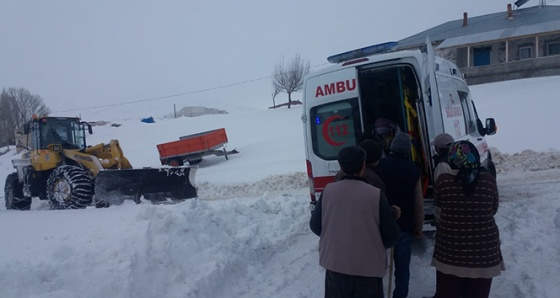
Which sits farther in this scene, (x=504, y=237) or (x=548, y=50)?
(x=548, y=50)

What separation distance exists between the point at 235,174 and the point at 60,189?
7.64 metres

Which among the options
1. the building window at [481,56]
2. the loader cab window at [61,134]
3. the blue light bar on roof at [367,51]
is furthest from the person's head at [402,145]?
the building window at [481,56]

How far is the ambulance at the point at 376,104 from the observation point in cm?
516

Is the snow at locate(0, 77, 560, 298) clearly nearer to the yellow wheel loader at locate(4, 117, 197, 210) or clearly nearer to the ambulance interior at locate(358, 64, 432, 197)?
the ambulance interior at locate(358, 64, 432, 197)

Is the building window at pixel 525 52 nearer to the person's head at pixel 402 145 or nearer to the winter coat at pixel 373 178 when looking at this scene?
the person's head at pixel 402 145

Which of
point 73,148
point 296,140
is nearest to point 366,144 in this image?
point 73,148

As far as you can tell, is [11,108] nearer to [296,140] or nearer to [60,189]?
[296,140]

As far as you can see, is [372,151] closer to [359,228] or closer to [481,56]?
[359,228]

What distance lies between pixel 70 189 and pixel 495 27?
29.7 metres

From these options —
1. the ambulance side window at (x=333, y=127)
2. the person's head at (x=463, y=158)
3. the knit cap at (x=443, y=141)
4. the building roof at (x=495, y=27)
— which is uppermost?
the building roof at (x=495, y=27)

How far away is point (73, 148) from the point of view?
12.0m

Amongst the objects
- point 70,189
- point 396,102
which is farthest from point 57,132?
point 396,102

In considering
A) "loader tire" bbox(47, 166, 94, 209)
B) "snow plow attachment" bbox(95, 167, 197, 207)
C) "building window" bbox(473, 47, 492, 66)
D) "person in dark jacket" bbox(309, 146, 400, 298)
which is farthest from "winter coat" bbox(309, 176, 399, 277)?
"building window" bbox(473, 47, 492, 66)

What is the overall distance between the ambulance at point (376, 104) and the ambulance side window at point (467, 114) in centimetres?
74
